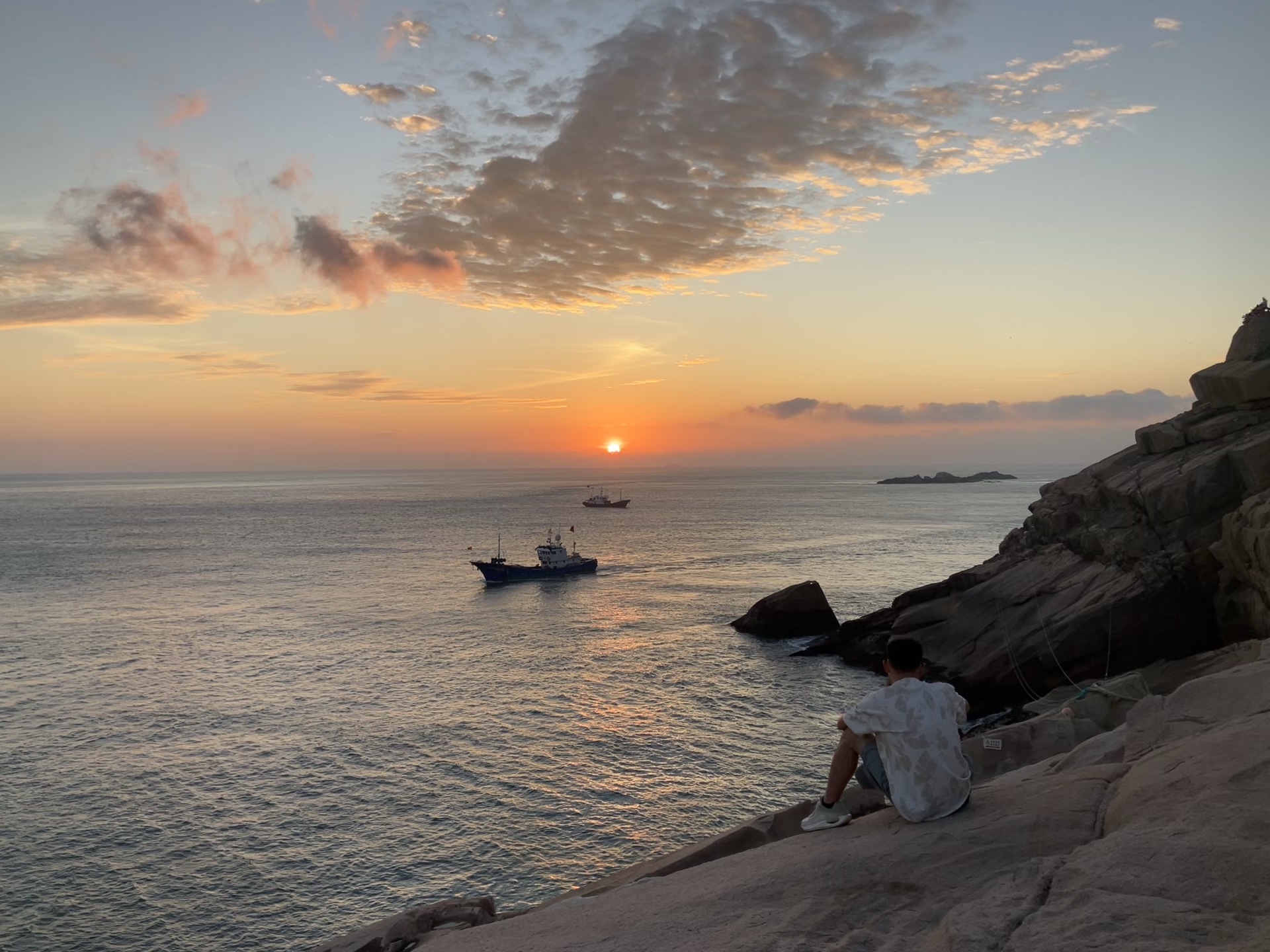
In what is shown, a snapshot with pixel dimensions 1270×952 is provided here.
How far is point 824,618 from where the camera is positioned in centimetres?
4884

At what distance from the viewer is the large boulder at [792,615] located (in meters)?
47.7

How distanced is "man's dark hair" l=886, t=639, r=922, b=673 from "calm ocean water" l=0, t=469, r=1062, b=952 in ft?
48.2

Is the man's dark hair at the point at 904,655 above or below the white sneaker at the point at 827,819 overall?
above

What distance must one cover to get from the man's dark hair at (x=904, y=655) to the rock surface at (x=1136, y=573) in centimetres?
1961

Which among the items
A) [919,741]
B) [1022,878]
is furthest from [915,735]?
[1022,878]

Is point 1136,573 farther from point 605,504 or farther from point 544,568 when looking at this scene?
point 605,504

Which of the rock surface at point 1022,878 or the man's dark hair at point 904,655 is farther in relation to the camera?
the man's dark hair at point 904,655

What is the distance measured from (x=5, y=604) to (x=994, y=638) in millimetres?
65956

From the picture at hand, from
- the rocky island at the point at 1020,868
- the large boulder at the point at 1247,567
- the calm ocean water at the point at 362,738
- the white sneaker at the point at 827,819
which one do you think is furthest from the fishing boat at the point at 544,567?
the white sneaker at the point at 827,819

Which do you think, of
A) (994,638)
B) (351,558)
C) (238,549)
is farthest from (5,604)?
(994,638)

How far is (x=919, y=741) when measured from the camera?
7906mm

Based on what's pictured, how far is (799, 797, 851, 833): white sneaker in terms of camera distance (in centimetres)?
889

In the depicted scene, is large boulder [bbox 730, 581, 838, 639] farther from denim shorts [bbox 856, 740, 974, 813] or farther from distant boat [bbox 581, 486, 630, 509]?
distant boat [bbox 581, 486, 630, 509]

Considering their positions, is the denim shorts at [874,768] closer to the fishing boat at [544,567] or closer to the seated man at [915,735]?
the seated man at [915,735]
